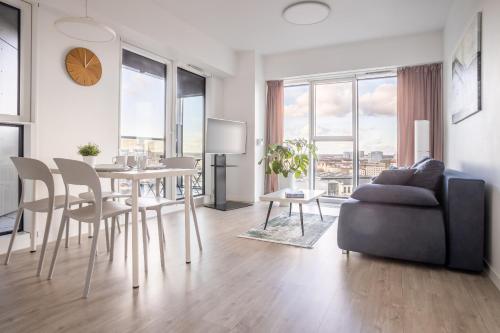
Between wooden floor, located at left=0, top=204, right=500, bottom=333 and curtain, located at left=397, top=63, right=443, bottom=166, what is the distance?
2.92 m

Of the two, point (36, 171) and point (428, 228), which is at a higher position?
point (36, 171)

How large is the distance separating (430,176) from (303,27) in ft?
10.2

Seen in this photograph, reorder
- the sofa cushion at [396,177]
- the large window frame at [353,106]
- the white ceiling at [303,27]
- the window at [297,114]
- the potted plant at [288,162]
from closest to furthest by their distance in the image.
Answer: the sofa cushion at [396,177], the white ceiling at [303,27], the potted plant at [288,162], the large window frame at [353,106], the window at [297,114]

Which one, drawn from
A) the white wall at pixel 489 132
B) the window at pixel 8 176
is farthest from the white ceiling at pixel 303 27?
the window at pixel 8 176

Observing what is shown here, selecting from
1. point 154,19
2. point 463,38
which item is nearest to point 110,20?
point 154,19

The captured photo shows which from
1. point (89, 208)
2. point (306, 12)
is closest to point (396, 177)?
point (306, 12)

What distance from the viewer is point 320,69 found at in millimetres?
5469

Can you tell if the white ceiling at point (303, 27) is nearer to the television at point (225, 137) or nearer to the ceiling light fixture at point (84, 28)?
the television at point (225, 137)

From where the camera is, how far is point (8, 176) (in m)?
2.80

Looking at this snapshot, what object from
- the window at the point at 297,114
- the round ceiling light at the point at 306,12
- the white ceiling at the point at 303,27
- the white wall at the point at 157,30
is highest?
the white ceiling at the point at 303,27

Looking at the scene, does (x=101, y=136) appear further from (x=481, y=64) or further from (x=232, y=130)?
(x=481, y=64)

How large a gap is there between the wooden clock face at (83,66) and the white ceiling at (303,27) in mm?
1187

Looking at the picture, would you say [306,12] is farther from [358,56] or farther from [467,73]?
[467,73]

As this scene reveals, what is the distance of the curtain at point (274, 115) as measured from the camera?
19.4 ft
